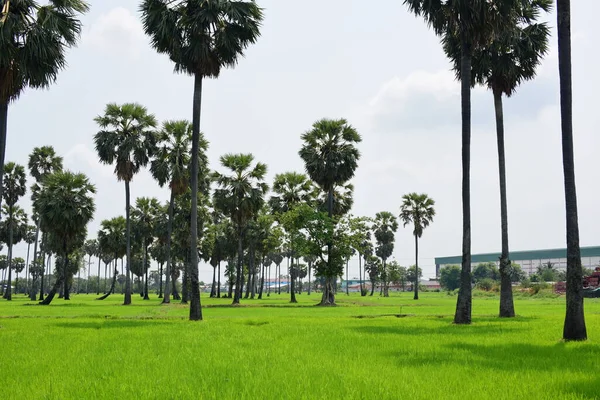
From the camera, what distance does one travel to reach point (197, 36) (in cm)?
2709

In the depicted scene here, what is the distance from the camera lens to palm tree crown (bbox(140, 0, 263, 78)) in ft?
86.9

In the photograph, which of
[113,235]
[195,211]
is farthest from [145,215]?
[195,211]

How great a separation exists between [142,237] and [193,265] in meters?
51.8

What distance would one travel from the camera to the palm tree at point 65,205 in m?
51.0

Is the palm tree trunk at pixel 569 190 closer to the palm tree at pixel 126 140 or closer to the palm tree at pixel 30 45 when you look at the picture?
the palm tree at pixel 30 45

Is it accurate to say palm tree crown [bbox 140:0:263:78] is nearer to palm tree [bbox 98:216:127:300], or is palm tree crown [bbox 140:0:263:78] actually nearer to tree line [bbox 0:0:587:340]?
tree line [bbox 0:0:587:340]

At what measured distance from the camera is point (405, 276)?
193 metres

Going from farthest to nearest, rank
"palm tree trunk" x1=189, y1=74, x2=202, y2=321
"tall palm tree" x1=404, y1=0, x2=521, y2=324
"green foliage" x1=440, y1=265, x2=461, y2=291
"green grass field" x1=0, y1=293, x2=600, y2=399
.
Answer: "green foliage" x1=440, y1=265, x2=461, y2=291 < "palm tree trunk" x1=189, y1=74, x2=202, y2=321 < "tall palm tree" x1=404, y1=0, x2=521, y2=324 < "green grass field" x1=0, y1=293, x2=600, y2=399

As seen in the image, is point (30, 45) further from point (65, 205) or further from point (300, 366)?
point (65, 205)

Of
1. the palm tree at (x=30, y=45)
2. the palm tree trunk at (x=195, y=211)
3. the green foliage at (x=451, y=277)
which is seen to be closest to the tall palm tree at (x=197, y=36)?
the palm tree trunk at (x=195, y=211)

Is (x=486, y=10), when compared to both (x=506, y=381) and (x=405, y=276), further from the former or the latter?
(x=405, y=276)

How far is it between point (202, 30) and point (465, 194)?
15740mm

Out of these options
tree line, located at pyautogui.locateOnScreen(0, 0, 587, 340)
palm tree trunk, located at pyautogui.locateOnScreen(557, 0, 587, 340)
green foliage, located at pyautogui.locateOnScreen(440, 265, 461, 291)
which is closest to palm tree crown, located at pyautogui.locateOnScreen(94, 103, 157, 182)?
tree line, located at pyautogui.locateOnScreen(0, 0, 587, 340)

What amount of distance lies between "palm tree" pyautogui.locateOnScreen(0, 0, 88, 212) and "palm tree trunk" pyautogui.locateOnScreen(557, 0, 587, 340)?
18.7 meters
